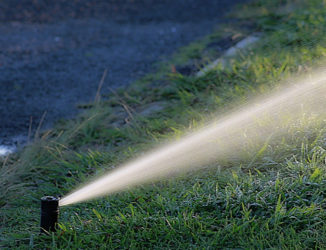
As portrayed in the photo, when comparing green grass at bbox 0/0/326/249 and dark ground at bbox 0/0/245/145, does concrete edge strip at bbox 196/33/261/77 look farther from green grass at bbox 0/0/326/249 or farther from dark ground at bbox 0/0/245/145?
dark ground at bbox 0/0/245/145

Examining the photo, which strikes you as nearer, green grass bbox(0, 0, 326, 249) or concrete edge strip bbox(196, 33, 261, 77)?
green grass bbox(0, 0, 326, 249)

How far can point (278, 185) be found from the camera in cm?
249

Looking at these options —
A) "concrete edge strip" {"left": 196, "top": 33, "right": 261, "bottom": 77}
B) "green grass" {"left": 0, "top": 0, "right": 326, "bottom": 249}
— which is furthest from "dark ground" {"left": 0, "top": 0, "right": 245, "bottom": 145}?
"concrete edge strip" {"left": 196, "top": 33, "right": 261, "bottom": 77}

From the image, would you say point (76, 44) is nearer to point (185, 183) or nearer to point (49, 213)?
point (185, 183)

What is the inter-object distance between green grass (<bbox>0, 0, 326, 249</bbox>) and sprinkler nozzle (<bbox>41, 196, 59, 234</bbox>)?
0.05 meters

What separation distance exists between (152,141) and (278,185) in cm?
117

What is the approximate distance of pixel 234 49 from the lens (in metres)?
5.29

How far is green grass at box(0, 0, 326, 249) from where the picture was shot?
2307 mm

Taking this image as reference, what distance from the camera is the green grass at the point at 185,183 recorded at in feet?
7.57

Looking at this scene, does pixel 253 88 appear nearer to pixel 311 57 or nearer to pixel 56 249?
pixel 311 57

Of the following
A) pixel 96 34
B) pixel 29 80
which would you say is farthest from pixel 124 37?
pixel 29 80

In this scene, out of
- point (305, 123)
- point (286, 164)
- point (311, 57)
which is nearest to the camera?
point (286, 164)

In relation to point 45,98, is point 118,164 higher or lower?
lower

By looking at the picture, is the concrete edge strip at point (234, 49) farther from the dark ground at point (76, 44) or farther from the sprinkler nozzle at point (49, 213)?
the sprinkler nozzle at point (49, 213)
